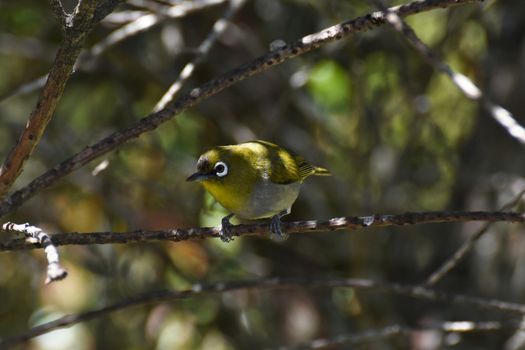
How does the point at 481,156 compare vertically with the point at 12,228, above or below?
above

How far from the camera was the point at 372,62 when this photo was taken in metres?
6.55

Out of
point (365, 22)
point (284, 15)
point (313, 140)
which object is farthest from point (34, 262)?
point (365, 22)

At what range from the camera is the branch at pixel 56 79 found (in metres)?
2.36

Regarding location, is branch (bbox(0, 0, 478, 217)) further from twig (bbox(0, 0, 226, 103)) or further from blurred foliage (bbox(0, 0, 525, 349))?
blurred foliage (bbox(0, 0, 525, 349))

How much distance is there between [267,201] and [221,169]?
1.10 ft

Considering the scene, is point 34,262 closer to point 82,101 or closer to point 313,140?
point 82,101

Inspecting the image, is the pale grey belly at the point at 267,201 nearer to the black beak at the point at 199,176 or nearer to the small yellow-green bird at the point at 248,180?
the small yellow-green bird at the point at 248,180

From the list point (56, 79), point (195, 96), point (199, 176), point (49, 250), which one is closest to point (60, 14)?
point (56, 79)

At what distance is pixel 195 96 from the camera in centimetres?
273

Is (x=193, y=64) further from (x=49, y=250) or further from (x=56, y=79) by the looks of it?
(x=49, y=250)

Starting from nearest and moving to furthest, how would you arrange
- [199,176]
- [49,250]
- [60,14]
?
[49,250]
[60,14]
[199,176]

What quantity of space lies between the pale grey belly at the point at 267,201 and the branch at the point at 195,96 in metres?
1.52

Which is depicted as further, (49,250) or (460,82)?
(460,82)

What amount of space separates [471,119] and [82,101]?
3776mm
